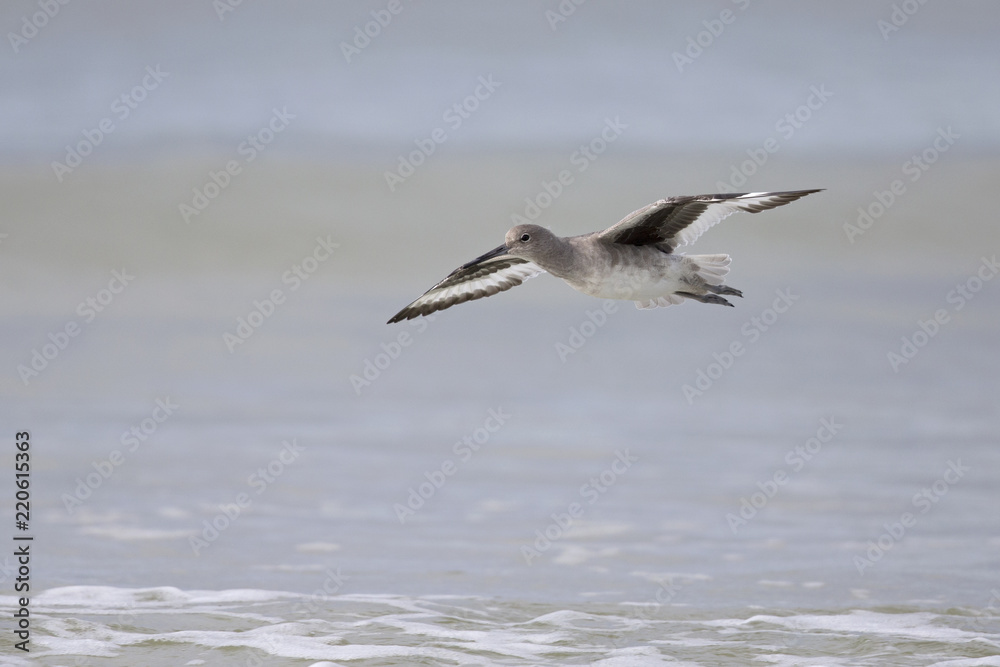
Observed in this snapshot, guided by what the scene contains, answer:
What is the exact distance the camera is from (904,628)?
786 centimetres

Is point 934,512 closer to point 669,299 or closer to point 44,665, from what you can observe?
point 669,299

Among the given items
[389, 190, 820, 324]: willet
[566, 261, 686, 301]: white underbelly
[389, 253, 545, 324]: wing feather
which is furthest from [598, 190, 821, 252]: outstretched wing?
[389, 253, 545, 324]: wing feather

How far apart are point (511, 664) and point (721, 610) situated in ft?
5.46

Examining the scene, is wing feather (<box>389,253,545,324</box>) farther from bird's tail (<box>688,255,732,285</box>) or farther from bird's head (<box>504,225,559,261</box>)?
bird's tail (<box>688,255,732,285</box>)

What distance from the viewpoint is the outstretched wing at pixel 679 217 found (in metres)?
7.36

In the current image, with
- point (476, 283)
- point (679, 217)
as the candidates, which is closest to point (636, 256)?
point (679, 217)

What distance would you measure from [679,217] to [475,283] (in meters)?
1.50

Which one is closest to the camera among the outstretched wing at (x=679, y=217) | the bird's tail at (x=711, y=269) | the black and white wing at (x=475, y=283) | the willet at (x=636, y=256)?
the outstretched wing at (x=679, y=217)

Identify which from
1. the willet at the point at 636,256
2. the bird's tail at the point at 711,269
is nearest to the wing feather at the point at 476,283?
the willet at the point at 636,256

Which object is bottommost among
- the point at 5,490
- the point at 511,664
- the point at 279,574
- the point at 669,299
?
the point at 511,664

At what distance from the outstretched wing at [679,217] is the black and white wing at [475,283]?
80cm

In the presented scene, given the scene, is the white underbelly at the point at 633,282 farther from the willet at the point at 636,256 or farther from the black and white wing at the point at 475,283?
the black and white wing at the point at 475,283

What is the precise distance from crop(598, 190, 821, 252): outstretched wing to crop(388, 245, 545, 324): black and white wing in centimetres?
80

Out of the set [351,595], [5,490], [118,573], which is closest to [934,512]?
[351,595]
